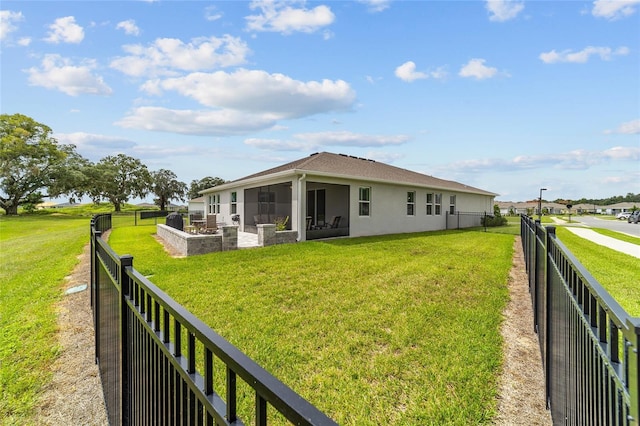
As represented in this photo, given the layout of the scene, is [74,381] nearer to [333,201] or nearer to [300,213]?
[300,213]

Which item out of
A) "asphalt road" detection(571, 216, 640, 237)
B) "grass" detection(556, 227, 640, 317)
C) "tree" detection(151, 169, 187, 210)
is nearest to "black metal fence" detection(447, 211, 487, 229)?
"asphalt road" detection(571, 216, 640, 237)

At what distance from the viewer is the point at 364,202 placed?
1427 centimetres

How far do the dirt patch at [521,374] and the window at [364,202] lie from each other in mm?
9143

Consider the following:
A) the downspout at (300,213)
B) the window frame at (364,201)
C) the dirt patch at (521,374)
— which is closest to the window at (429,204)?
the window frame at (364,201)

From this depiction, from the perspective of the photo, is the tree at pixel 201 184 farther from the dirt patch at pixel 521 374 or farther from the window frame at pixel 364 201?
the dirt patch at pixel 521 374

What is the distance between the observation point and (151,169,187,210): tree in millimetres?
56647

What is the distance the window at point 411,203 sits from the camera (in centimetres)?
1690

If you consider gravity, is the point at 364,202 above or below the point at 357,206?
above

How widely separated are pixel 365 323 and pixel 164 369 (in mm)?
3263

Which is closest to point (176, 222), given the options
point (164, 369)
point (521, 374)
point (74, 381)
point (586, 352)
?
point (74, 381)

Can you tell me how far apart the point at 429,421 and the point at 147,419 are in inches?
81.8

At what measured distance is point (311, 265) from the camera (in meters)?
7.94

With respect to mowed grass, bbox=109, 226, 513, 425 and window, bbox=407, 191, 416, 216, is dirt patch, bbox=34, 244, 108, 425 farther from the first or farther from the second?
window, bbox=407, 191, 416, 216

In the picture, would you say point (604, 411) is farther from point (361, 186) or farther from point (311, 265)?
point (361, 186)
